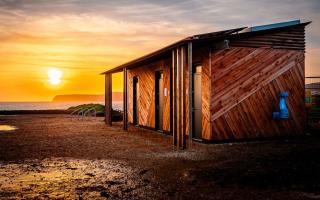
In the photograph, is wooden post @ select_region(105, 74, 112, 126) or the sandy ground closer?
the sandy ground

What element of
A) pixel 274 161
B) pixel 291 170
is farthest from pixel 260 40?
pixel 291 170

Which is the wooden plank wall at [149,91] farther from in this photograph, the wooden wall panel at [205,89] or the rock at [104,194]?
the rock at [104,194]

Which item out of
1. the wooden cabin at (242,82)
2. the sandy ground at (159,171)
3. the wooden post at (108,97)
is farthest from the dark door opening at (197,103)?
the wooden post at (108,97)

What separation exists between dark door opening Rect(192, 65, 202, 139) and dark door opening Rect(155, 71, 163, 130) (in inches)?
133

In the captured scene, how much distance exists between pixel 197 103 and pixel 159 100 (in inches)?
155

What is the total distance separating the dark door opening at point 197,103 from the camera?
12.3 meters

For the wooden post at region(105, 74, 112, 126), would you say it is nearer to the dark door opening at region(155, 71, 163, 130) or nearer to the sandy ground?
the dark door opening at region(155, 71, 163, 130)

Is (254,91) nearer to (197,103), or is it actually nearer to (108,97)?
(197,103)

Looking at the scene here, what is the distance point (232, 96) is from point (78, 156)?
5620 mm

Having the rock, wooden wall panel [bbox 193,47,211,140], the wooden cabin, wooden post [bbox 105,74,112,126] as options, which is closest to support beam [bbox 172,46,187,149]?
the wooden cabin

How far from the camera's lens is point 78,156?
361 inches

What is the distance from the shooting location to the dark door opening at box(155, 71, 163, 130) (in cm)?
1585

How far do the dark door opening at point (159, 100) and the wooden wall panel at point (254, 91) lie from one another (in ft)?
15.5

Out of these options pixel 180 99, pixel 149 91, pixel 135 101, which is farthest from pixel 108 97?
pixel 180 99
